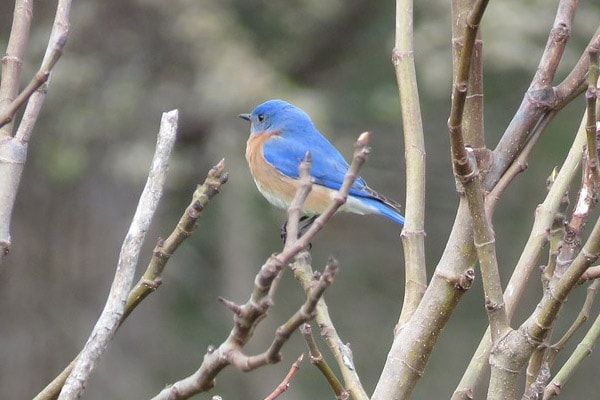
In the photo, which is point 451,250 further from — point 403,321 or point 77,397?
point 77,397

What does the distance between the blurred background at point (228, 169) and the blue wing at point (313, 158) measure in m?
0.81

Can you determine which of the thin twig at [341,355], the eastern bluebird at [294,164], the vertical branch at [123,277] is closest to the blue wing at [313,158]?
the eastern bluebird at [294,164]

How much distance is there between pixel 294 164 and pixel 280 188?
15 centimetres

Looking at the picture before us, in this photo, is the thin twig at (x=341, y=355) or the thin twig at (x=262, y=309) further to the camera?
the thin twig at (x=341, y=355)

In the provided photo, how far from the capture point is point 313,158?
535cm

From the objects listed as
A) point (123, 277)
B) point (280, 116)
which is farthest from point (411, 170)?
point (280, 116)

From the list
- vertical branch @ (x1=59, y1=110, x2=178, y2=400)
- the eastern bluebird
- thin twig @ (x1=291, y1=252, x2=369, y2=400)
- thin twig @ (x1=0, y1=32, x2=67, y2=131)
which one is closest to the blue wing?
the eastern bluebird

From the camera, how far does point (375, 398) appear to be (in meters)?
1.93

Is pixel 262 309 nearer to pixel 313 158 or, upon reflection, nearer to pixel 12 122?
pixel 12 122

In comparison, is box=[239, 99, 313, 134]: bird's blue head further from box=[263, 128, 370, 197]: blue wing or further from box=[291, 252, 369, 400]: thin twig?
box=[291, 252, 369, 400]: thin twig

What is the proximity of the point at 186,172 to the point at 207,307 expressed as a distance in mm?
1873

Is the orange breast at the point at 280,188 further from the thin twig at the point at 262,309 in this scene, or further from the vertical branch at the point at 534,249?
the thin twig at the point at 262,309

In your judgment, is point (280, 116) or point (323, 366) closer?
point (323, 366)

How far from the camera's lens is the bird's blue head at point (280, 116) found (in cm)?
554
